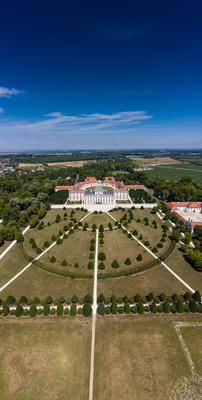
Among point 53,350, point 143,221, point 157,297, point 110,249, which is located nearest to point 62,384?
point 53,350

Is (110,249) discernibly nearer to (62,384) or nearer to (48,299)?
(48,299)

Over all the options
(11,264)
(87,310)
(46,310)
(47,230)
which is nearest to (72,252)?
(11,264)

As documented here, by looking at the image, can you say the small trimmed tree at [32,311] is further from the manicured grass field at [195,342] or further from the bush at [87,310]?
the manicured grass field at [195,342]

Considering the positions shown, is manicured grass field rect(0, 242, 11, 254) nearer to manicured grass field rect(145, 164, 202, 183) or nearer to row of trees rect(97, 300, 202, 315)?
row of trees rect(97, 300, 202, 315)

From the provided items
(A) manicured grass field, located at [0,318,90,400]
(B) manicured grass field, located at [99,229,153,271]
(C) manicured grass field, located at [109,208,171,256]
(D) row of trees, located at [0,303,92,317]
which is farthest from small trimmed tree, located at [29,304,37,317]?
(C) manicured grass field, located at [109,208,171,256]

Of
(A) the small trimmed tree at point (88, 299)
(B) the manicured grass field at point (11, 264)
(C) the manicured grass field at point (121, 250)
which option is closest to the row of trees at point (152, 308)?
(A) the small trimmed tree at point (88, 299)

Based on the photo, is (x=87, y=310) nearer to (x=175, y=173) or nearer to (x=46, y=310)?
(x=46, y=310)

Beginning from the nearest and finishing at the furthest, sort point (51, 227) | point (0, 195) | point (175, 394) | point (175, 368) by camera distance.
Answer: point (175, 394) → point (175, 368) → point (51, 227) → point (0, 195)
